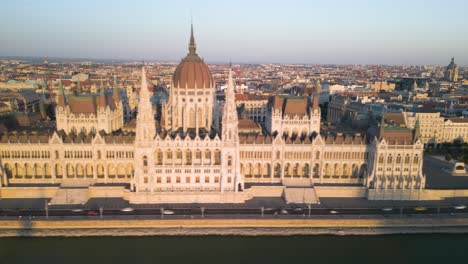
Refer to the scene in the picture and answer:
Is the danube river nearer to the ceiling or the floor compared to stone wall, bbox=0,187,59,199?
nearer to the floor

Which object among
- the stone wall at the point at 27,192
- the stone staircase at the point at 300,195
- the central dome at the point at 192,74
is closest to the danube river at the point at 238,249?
the stone staircase at the point at 300,195

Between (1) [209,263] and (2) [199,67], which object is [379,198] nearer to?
(1) [209,263]

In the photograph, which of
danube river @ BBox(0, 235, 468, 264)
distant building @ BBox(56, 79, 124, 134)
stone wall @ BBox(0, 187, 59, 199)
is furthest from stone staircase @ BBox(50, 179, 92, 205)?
distant building @ BBox(56, 79, 124, 134)

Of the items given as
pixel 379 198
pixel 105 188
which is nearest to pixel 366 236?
pixel 379 198

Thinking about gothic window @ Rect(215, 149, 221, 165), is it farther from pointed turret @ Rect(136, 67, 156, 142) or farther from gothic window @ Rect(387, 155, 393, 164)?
gothic window @ Rect(387, 155, 393, 164)

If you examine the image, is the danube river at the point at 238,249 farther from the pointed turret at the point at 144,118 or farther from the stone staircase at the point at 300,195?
the pointed turret at the point at 144,118
